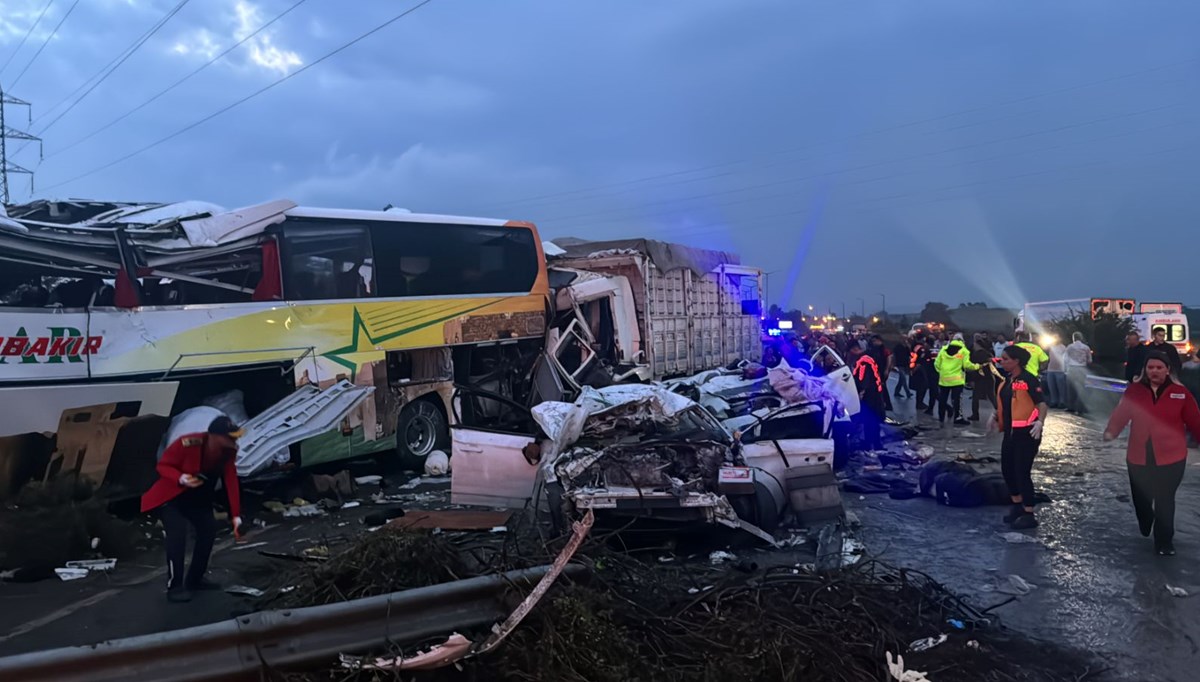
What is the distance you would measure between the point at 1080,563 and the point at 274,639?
5716 mm

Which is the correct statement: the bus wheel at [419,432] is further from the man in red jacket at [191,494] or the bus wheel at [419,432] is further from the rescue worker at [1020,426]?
the rescue worker at [1020,426]

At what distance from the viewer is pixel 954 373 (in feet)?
46.3

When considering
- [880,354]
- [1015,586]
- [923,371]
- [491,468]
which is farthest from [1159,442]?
[923,371]

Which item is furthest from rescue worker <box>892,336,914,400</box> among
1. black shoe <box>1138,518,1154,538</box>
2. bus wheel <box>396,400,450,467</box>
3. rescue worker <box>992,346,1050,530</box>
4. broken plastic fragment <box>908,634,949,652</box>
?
broken plastic fragment <box>908,634,949,652</box>

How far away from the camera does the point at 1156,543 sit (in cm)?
607

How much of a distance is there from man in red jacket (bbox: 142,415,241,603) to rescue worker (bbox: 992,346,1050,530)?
21.6ft

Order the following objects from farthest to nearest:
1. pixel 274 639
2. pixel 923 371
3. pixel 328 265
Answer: pixel 923 371, pixel 328 265, pixel 274 639

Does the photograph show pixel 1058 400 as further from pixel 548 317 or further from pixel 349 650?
pixel 349 650

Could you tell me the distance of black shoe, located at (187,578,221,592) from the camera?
5.41 m

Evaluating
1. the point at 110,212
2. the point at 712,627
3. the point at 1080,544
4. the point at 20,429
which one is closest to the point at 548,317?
the point at 110,212

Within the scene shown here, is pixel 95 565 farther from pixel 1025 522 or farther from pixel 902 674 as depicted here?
pixel 1025 522

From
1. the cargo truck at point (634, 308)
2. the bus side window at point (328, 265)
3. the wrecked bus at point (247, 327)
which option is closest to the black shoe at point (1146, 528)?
the cargo truck at point (634, 308)

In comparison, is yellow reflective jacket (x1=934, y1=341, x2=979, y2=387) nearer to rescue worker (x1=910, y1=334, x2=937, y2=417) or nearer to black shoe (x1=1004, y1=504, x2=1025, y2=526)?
rescue worker (x1=910, y1=334, x2=937, y2=417)

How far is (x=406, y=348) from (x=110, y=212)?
11.9 feet
